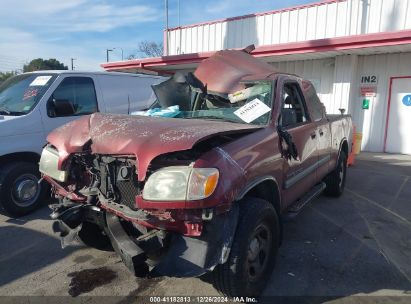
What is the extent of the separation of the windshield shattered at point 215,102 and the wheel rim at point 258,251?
109cm

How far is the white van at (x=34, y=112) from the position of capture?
16.8ft

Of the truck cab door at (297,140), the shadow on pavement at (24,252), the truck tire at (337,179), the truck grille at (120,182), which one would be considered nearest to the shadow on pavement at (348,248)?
the truck tire at (337,179)

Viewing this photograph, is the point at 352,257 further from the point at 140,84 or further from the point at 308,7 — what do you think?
the point at 308,7

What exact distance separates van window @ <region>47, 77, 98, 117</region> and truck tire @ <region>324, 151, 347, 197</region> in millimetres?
4295

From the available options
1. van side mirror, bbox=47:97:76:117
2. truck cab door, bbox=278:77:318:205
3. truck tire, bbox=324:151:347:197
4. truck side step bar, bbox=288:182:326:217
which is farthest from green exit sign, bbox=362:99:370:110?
van side mirror, bbox=47:97:76:117

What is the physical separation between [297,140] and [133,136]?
80.3 inches

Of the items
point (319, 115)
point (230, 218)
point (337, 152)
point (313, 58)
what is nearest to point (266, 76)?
point (319, 115)

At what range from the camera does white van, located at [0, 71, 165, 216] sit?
5125 millimetres

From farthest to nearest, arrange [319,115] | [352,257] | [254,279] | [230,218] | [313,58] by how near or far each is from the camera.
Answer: [313,58] < [319,115] < [352,257] < [254,279] < [230,218]

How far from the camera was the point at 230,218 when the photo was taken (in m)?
2.70

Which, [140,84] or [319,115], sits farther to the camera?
[140,84]

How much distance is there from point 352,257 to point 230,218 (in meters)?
2.11

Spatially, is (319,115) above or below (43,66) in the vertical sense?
below

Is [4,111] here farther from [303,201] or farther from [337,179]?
[337,179]
